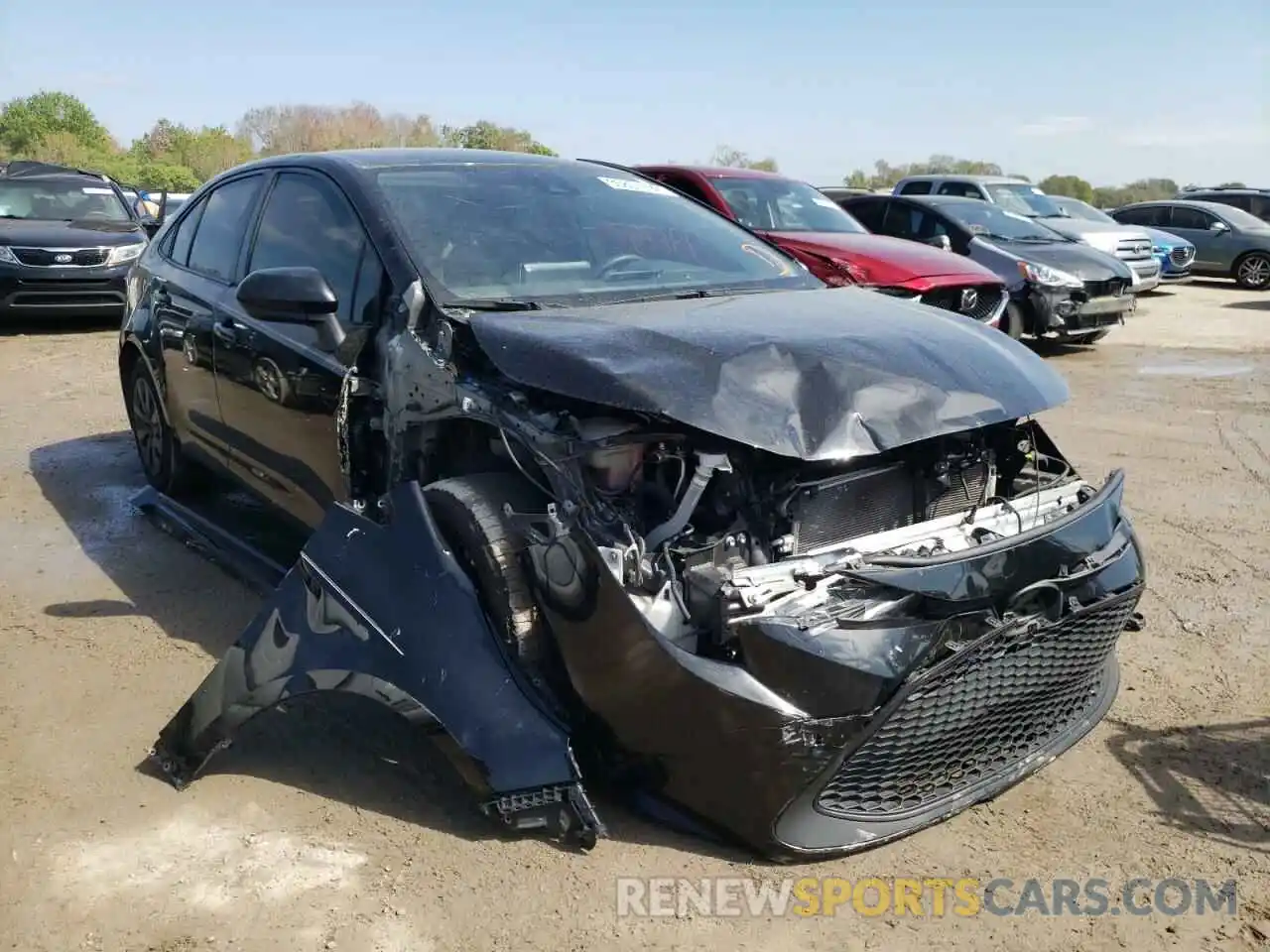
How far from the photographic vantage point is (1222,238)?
18.7 m

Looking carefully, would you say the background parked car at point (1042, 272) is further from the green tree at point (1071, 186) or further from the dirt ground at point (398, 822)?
the green tree at point (1071, 186)

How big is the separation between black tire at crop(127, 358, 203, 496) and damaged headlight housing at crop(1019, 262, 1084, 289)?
25.9 ft

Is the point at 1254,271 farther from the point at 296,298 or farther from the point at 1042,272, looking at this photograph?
the point at 296,298

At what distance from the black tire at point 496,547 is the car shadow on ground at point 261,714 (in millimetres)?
359

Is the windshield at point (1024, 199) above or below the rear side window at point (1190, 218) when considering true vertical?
above

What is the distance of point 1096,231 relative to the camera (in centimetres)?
1439

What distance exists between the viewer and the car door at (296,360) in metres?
3.56

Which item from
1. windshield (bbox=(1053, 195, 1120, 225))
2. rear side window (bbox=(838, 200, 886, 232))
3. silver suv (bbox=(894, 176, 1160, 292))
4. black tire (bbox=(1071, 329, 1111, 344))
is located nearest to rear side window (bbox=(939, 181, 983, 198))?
silver suv (bbox=(894, 176, 1160, 292))

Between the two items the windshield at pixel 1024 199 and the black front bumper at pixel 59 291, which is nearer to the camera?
the black front bumper at pixel 59 291

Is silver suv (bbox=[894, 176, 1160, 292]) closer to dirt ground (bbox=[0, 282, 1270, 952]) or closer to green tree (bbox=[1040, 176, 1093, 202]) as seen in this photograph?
dirt ground (bbox=[0, 282, 1270, 952])

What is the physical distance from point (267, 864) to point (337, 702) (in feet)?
2.67

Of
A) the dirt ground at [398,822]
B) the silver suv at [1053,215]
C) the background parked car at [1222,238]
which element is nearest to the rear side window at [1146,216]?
the background parked car at [1222,238]

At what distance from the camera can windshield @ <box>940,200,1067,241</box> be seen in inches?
460

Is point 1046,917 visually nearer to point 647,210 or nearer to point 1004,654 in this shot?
point 1004,654
